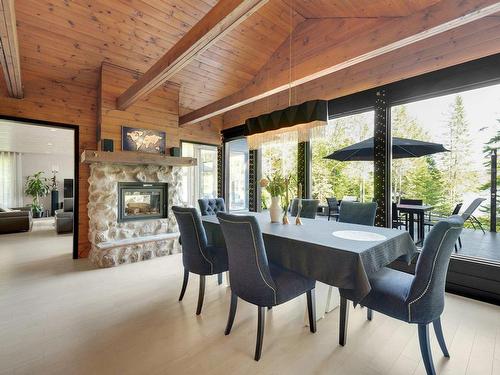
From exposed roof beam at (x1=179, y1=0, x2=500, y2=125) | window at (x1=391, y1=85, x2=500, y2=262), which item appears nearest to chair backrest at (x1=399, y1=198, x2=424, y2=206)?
window at (x1=391, y1=85, x2=500, y2=262)

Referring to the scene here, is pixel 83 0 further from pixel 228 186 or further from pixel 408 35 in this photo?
pixel 228 186

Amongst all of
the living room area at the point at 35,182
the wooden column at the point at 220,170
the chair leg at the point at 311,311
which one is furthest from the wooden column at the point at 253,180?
the living room area at the point at 35,182

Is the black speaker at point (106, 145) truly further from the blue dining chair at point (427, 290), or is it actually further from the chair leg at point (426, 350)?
the chair leg at point (426, 350)

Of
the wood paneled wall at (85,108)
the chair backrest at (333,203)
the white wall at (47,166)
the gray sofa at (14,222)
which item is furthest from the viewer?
the white wall at (47,166)

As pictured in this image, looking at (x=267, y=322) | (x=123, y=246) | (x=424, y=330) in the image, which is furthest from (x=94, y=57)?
(x=424, y=330)

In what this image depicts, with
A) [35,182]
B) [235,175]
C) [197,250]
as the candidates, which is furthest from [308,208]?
[35,182]

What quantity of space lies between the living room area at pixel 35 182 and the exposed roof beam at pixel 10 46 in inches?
149

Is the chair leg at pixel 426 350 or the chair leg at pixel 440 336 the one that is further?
the chair leg at pixel 440 336

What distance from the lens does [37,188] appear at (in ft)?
29.8

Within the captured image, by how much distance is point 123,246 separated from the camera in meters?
3.97

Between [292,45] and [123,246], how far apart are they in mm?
4436

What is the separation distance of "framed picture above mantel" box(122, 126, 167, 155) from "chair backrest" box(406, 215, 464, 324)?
4380 mm

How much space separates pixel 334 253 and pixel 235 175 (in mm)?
4941

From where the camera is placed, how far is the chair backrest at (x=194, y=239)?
243 cm
